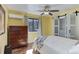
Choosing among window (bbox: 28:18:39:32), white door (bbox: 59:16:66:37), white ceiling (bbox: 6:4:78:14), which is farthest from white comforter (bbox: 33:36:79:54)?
white ceiling (bbox: 6:4:78:14)

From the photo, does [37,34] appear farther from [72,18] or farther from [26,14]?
[72,18]

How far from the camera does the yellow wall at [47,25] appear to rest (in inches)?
Result: 62.3

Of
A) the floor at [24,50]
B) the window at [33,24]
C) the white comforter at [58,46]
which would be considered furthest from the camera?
the window at [33,24]

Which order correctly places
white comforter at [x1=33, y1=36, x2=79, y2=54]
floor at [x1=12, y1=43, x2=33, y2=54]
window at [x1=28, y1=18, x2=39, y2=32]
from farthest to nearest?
1. window at [x1=28, y1=18, x2=39, y2=32]
2. floor at [x1=12, y1=43, x2=33, y2=54]
3. white comforter at [x1=33, y1=36, x2=79, y2=54]

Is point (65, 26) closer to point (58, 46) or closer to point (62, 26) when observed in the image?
point (62, 26)

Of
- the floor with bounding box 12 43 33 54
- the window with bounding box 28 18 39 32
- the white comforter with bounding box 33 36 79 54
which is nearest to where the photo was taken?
the white comforter with bounding box 33 36 79 54

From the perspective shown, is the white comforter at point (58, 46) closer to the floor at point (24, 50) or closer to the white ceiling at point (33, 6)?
the floor at point (24, 50)

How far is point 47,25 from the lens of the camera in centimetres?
160

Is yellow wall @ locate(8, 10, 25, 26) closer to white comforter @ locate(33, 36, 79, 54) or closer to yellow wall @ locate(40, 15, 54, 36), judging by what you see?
yellow wall @ locate(40, 15, 54, 36)

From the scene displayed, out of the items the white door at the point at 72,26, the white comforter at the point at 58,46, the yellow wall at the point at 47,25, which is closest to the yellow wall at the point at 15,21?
the yellow wall at the point at 47,25

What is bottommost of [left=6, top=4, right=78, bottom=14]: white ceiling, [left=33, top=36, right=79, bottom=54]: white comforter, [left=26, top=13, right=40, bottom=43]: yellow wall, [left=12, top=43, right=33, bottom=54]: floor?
[left=12, top=43, right=33, bottom=54]: floor

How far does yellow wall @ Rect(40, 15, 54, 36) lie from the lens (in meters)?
1.58

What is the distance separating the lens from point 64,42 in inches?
58.6
